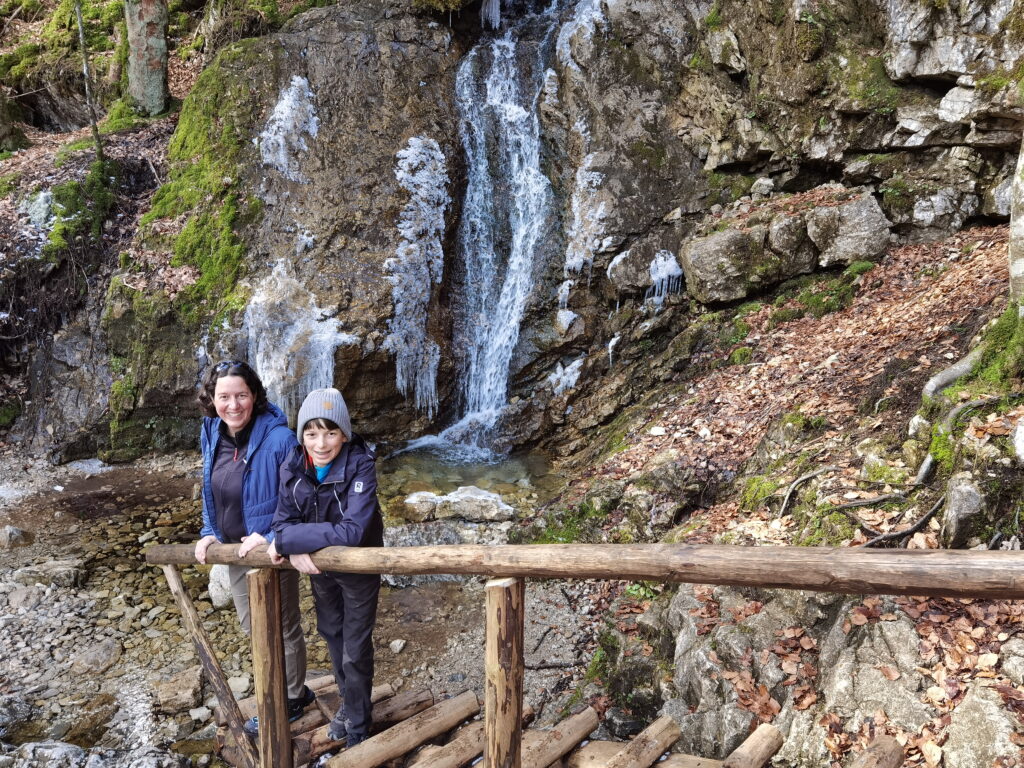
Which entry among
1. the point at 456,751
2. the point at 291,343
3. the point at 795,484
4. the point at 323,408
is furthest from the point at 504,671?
the point at 291,343

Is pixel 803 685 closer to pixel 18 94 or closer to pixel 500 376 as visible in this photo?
pixel 500 376

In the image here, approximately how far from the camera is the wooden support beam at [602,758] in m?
3.29

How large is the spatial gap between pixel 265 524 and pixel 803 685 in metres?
3.39

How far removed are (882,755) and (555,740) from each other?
65.9 inches

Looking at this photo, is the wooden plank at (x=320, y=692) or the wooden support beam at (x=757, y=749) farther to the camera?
the wooden plank at (x=320, y=692)

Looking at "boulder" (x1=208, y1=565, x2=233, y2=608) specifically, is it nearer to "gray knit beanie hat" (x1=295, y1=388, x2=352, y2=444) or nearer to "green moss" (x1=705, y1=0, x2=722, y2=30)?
"gray knit beanie hat" (x1=295, y1=388, x2=352, y2=444)

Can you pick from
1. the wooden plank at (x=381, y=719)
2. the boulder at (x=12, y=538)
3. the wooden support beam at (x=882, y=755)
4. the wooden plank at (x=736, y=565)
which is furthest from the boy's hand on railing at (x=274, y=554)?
the boulder at (x=12, y=538)

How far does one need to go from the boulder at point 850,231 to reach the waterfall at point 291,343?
7388mm

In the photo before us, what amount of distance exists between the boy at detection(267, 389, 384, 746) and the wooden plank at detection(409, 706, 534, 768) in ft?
1.47

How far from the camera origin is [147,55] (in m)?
13.2

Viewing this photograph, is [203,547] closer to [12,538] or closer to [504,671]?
[504,671]

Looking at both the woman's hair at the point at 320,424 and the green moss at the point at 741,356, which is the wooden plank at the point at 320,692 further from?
the green moss at the point at 741,356

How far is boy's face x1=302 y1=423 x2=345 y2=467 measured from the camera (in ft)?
11.0

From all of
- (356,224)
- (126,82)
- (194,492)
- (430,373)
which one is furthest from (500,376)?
(126,82)
